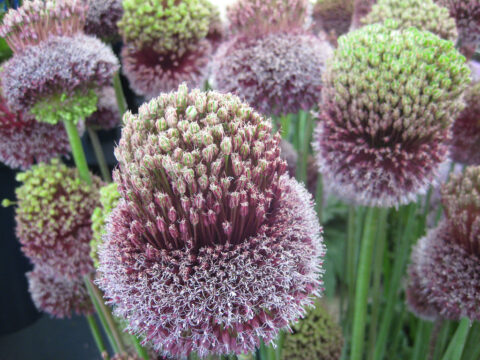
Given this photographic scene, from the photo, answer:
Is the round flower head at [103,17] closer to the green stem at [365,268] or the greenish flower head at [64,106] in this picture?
the greenish flower head at [64,106]

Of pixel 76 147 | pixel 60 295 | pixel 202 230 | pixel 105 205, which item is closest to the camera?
pixel 202 230

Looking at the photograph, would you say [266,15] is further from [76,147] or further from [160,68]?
[76,147]

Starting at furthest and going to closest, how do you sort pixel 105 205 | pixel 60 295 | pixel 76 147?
pixel 60 295 < pixel 76 147 < pixel 105 205

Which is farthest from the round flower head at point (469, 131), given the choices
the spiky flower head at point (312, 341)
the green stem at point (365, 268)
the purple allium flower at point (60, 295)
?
the purple allium flower at point (60, 295)

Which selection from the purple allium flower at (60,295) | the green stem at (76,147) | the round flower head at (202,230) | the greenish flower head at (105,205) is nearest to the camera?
the round flower head at (202,230)

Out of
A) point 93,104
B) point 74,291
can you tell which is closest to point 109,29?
point 93,104

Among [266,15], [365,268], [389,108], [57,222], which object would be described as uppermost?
[266,15]

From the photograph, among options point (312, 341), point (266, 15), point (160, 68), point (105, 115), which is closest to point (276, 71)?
point (266, 15)

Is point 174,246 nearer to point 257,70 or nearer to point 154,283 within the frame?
point 154,283
